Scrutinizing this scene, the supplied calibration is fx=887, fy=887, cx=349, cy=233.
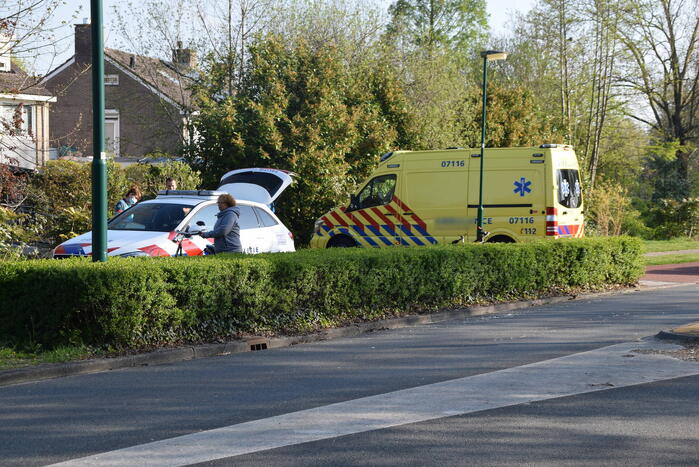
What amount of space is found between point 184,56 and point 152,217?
67.8ft

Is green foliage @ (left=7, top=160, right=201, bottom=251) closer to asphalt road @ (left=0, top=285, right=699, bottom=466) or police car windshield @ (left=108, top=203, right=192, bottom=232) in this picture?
police car windshield @ (left=108, top=203, right=192, bottom=232)

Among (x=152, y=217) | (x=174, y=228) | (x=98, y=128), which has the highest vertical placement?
(x=98, y=128)

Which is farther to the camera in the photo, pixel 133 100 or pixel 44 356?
pixel 133 100

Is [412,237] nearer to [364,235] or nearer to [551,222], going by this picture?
[364,235]

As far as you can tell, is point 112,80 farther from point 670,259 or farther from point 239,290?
point 239,290

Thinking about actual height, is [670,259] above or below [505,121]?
below

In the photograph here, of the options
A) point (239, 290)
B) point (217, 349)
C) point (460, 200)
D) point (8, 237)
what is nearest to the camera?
point (217, 349)

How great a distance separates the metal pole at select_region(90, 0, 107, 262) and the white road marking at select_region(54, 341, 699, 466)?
417 centimetres

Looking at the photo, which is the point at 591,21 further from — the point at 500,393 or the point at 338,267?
the point at 500,393

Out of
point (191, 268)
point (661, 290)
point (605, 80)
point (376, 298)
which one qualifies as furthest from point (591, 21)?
point (191, 268)

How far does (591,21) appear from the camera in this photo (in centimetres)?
3731

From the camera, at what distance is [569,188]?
64.7 feet

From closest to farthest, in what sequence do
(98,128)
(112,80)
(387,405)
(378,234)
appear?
(387,405) < (98,128) < (378,234) < (112,80)

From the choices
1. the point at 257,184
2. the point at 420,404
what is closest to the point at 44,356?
the point at 420,404
